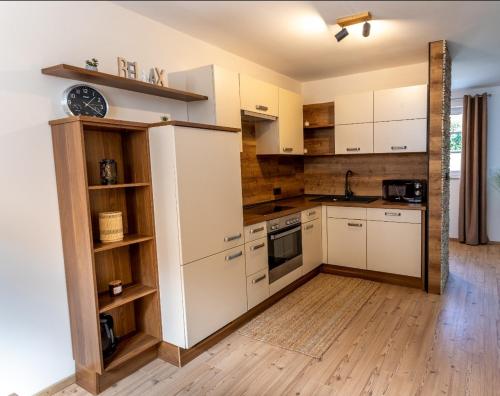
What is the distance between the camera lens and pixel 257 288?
2.87 m

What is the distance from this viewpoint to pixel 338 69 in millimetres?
3805

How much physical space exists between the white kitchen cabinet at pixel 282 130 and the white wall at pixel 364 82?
639 millimetres

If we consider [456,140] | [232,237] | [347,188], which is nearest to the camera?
[232,237]

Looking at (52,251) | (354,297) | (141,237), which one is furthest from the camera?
(354,297)

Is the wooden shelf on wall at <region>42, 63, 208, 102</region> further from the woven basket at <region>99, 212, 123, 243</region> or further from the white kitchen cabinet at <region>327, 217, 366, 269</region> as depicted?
the white kitchen cabinet at <region>327, 217, 366, 269</region>

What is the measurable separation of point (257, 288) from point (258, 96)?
1.64m

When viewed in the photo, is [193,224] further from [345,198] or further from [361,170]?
[361,170]

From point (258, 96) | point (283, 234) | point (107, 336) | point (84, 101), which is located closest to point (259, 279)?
point (283, 234)

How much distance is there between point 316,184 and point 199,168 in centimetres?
247

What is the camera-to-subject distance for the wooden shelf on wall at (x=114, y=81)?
183 cm

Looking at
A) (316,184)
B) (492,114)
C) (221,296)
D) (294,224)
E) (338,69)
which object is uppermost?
(338,69)

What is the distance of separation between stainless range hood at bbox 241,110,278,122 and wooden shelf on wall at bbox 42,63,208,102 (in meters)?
0.46

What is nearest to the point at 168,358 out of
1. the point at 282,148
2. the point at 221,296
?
the point at 221,296

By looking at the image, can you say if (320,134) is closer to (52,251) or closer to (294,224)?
(294,224)
